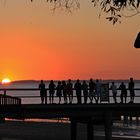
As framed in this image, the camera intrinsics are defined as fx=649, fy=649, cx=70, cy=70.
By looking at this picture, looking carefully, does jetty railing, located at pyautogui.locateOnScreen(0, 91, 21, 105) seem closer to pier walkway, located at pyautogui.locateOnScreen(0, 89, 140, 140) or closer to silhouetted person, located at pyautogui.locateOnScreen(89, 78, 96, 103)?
pier walkway, located at pyautogui.locateOnScreen(0, 89, 140, 140)

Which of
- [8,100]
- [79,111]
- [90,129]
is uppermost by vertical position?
[8,100]

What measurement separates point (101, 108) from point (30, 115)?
3302 millimetres

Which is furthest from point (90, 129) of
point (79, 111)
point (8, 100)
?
point (8, 100)

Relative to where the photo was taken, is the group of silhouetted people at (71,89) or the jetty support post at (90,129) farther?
the group of silhouetted people at (71,89)

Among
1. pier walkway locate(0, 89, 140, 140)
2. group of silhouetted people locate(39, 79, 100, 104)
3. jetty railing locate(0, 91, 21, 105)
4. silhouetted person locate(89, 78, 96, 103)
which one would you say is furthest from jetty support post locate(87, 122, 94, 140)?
jetty railing locate(0, 91, 21, 105)

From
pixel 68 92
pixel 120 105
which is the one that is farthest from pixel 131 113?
pixel 68 92

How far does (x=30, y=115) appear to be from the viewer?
27.4m

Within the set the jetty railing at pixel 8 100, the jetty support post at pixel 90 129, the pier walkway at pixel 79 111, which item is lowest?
the jetty support post at pixel 90 129

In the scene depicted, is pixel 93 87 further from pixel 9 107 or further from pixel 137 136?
pixel 137 136

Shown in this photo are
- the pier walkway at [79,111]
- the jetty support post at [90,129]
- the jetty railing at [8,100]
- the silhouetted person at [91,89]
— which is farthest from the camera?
the silhouetted person at [91,89]

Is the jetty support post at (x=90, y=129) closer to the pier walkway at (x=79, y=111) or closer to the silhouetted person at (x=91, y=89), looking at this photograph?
the pier walkway at (x=79, y=111)

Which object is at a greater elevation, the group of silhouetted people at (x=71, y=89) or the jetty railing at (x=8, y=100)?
the group of silhouetted people at (x=71, y=89)

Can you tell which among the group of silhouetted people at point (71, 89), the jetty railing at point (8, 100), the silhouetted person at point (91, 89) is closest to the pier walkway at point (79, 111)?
the jetty railing at point (8, 100)

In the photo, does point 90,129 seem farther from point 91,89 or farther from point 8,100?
point 8,100
